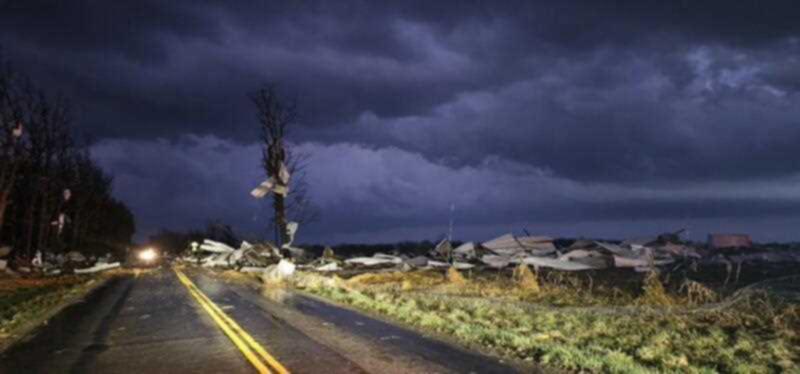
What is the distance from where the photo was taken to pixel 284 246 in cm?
3847

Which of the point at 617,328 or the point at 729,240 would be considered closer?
the point at 617,328

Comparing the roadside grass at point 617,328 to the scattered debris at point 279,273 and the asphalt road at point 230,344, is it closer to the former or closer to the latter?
the asphalt road at point 230,344

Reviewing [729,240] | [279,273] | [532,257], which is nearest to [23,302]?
[279,273]

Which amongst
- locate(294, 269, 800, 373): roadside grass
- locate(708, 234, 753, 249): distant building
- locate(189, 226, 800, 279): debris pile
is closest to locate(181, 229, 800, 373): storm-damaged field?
locate(294, 269, 800, 373): roadside grass

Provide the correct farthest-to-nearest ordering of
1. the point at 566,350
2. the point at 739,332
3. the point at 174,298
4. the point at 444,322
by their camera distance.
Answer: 1. the point at 174,298
2. the point at 444,322
3. the point at 739,332
4. the point at 566,350

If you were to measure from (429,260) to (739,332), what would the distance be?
3647cm

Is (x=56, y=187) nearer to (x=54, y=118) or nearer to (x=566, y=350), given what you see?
(x=54, y=118)

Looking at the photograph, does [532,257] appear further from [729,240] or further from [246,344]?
[246,344]

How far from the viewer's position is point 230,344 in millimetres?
11594

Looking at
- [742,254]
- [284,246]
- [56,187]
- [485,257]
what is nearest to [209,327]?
[284,246]

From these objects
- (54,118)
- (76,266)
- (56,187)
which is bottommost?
(76,266)

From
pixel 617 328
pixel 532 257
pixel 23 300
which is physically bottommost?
pixel 23 300

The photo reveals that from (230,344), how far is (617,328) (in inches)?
313

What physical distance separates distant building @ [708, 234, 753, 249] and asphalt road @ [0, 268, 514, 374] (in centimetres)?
5065
